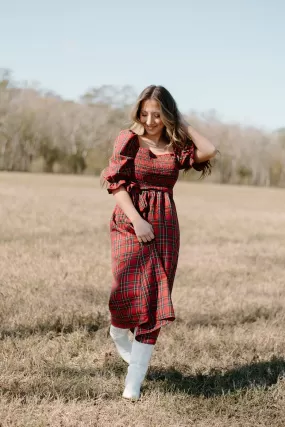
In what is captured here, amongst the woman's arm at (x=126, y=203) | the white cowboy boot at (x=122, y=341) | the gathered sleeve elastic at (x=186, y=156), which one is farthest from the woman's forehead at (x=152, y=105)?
the white cowboy boot at (x=122, y=341)

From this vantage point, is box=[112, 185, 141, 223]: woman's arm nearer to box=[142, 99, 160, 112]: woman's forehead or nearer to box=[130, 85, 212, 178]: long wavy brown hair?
box=[130, 85, 212, 178]: long wavy brown hair

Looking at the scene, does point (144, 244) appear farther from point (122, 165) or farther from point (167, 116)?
point (167, 116)

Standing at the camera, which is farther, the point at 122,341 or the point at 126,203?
the point at 122,341

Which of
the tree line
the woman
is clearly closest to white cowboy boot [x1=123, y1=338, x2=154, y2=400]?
the woman

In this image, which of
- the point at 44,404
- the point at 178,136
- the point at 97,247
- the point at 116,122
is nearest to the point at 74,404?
the point at 44,404

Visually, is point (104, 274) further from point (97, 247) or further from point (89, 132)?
point (89, 132)

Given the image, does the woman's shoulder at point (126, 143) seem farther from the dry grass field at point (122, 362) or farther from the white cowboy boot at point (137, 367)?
the dry grass field at point (122, 362)

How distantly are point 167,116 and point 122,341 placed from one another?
1541mm

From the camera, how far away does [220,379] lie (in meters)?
4.50

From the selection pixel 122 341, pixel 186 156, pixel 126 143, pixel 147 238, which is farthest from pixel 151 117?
pixel 122 341

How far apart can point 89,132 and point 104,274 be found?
64551 millimetres

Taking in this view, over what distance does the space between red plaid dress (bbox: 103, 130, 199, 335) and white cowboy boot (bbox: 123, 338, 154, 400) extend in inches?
4.3

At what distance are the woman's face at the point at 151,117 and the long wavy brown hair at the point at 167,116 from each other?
1.0 inches

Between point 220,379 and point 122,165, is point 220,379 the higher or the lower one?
the lower one
